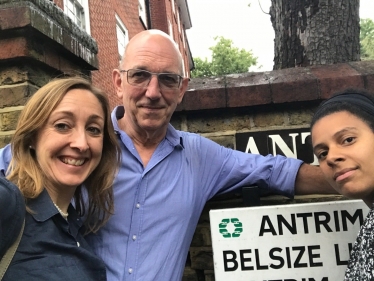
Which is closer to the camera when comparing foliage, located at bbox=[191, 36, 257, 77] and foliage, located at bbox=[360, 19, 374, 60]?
foliage, located at bbox=[191, 36, 257, 77]

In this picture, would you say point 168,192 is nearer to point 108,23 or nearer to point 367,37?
point 108,23

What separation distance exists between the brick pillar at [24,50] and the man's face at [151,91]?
17.2 inches

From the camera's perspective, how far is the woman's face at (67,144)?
1.54 meters

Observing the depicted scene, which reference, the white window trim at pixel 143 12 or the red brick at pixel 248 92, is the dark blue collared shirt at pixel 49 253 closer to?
the red brick at pixel 248 92

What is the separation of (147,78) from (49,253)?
1.00 m

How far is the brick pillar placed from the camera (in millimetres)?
1970

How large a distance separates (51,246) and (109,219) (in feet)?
1.58

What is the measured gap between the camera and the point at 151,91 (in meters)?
1.96

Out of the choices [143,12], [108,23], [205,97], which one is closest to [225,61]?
[143,12]

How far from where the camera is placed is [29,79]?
2049 millimetres

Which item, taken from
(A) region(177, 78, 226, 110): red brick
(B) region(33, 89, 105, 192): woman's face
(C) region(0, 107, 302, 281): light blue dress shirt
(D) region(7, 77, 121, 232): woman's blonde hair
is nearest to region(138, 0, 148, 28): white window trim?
(A) region(177, 78, 226, 110): red brick

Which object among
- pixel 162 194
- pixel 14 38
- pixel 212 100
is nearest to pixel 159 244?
pixel 162 194

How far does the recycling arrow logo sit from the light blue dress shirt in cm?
16

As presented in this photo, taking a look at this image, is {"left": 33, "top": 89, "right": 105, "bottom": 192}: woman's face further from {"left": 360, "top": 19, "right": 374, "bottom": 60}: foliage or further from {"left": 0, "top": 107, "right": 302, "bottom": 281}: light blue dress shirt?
{"left": 360, "top": 19, "right": 374, "bottom": 60}: foliage
